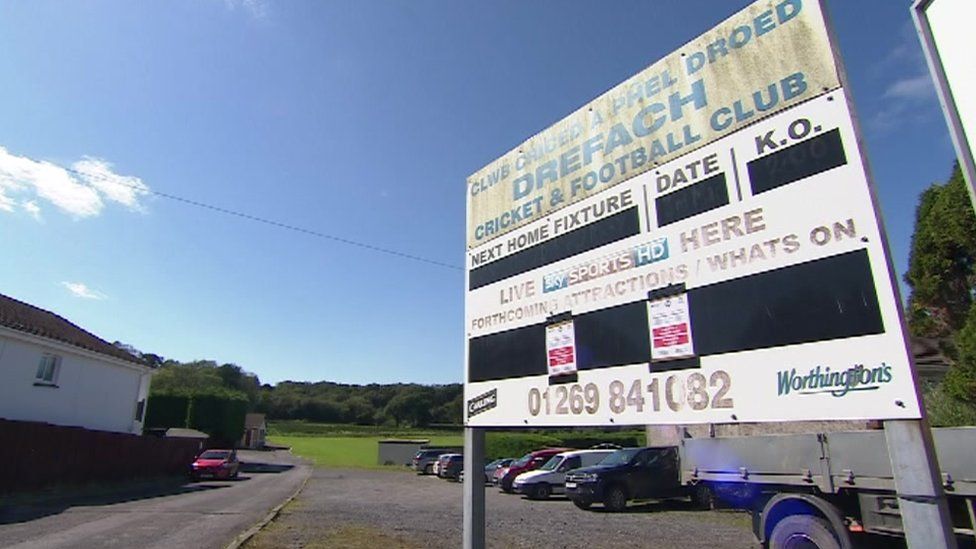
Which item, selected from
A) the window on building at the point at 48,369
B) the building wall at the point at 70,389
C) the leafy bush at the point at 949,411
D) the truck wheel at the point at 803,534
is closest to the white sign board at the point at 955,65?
the truck wheel at the point at 803,534

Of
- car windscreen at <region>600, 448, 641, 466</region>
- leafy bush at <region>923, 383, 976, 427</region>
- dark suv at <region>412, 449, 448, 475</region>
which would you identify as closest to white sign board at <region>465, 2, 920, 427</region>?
leafy bush at <region>923, 383, 976, 427</region>

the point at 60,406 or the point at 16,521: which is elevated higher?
the point at 60,406

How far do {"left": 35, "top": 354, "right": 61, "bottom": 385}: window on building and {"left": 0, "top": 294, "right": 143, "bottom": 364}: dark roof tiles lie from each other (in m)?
0.81

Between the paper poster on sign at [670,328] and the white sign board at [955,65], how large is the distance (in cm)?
163

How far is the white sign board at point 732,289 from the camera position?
2.70 m

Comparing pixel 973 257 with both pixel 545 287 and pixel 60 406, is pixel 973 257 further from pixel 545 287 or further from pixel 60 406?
pixel 60 406

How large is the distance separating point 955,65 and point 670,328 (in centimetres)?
194

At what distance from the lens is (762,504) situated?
23.8 ft

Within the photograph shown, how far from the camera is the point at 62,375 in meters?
23.5

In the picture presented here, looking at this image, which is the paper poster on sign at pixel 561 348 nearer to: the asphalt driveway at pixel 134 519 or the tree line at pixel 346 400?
the asphalt driveway at pixel 134 519

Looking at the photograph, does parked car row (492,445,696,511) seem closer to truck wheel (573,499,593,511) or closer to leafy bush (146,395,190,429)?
Answer: truck wheel (573,499,593,511)

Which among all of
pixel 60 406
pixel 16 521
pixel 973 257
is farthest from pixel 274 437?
pixel 973 257

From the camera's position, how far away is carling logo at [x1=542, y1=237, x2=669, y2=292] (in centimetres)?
374

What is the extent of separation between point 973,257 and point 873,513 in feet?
31.3
